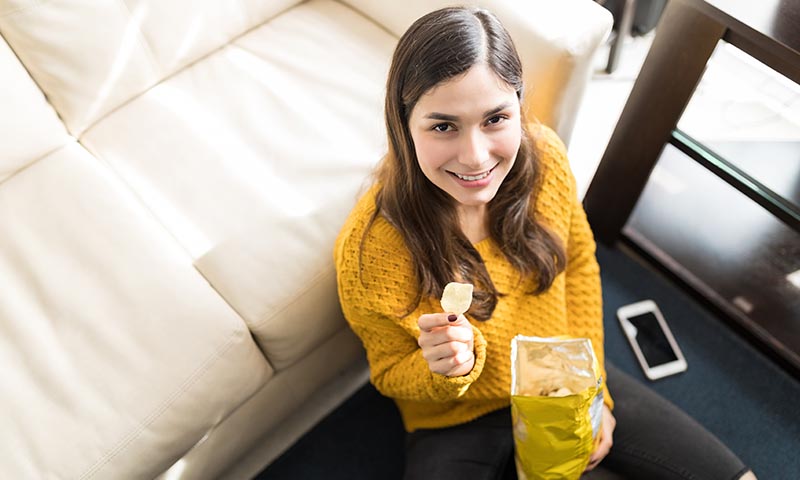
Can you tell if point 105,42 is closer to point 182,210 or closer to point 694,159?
point 182,210

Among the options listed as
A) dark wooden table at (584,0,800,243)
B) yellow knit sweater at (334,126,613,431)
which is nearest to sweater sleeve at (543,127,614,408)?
→ yellow knit sweater at (334,126,613,431)

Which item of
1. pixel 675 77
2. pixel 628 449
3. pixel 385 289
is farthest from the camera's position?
pixel 675 77

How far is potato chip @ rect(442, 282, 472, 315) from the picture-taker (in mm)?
856

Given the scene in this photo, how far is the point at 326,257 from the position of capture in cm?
122

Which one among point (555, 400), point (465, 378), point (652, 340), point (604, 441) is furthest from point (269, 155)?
point (652, 340)

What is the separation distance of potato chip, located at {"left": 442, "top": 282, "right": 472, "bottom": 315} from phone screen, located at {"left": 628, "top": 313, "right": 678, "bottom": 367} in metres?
0.92

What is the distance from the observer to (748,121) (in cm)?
145

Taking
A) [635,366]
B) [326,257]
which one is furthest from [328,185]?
[635,366]

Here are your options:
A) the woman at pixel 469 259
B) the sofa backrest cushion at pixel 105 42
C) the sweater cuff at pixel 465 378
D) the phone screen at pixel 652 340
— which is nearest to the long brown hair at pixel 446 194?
the woman at pixel 469 259

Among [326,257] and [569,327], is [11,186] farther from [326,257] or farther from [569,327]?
[569,327]

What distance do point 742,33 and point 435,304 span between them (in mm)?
729

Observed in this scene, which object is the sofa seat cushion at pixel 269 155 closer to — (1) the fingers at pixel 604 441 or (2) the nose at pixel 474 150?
(2) the nose at pixel 474 150

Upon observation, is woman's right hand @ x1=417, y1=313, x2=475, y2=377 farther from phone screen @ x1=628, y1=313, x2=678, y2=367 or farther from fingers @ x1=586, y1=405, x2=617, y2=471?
phone screen @ x1=628, y1=313, x2=678, y2=367

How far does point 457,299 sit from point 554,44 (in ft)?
2.01
